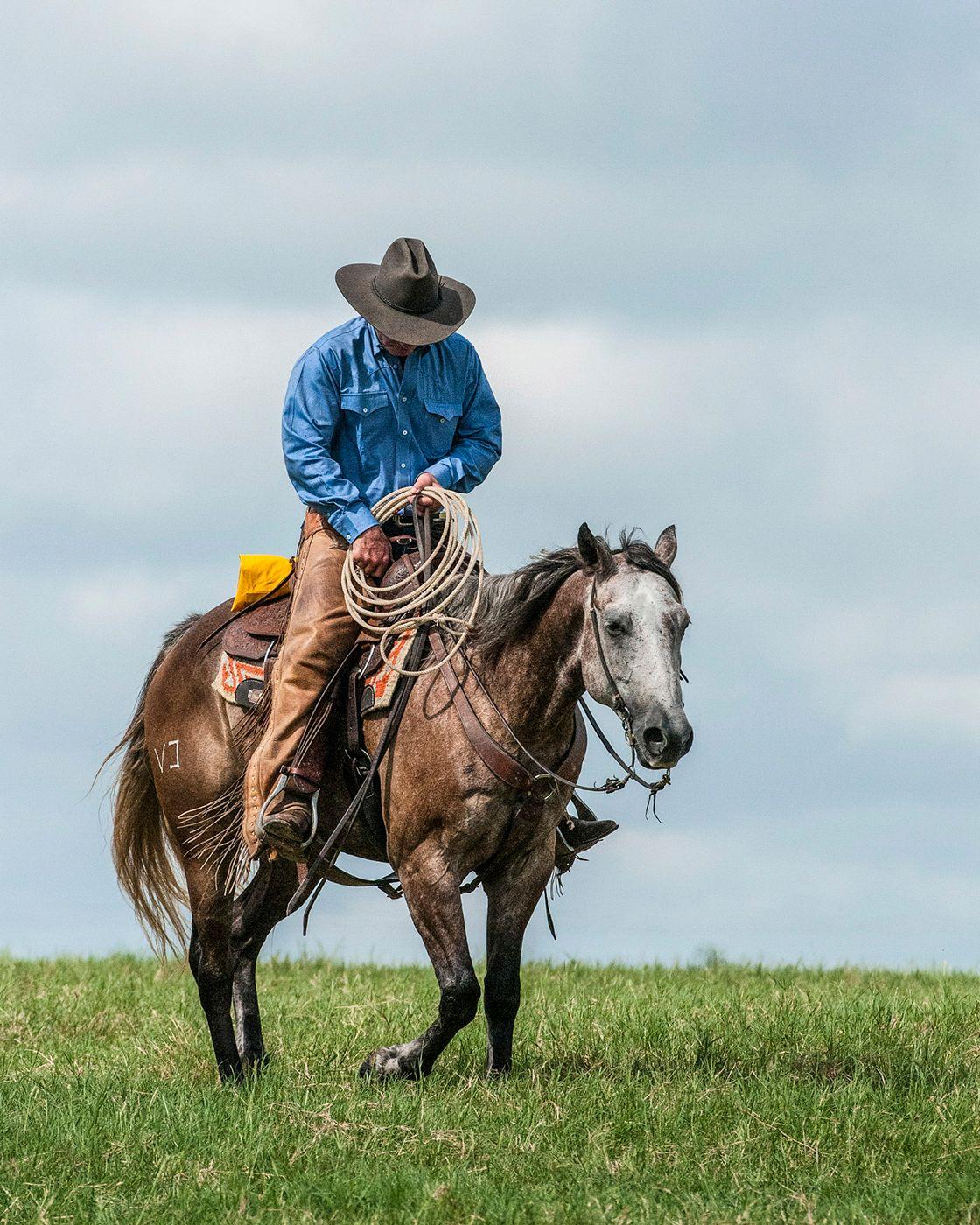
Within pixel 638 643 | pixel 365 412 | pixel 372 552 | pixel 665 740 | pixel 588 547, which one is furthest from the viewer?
pixel 365 412

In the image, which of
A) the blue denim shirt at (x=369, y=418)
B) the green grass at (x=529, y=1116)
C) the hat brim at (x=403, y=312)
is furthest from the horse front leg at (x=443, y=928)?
the hat brim at (x=403, y=312)

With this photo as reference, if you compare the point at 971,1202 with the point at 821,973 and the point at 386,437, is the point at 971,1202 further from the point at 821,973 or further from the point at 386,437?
the point at 821,973

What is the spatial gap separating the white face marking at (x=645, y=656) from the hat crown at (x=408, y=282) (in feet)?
7.26

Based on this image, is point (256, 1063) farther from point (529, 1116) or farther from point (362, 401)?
point (362, 401)

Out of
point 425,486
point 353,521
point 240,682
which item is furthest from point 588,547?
point 240,682

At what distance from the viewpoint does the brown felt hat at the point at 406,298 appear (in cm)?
805

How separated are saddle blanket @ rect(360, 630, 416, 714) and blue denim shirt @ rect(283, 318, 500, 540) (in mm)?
777

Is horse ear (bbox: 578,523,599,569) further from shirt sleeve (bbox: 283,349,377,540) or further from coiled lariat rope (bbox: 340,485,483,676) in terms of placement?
shirt sleeve (bbox: 283,349,377,540)

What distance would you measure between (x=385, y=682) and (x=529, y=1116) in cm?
209

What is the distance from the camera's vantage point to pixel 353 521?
782 centimetres

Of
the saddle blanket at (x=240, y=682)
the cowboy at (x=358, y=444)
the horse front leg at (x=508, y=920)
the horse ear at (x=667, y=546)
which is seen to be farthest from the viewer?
the saddle blanket at (x=240, y=682)

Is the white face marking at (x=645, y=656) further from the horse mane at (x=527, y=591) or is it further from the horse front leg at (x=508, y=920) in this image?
the horse front leg at (x=508, y=920)

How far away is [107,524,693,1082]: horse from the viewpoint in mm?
6594

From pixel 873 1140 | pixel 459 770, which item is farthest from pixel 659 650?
pixel 873 1140
